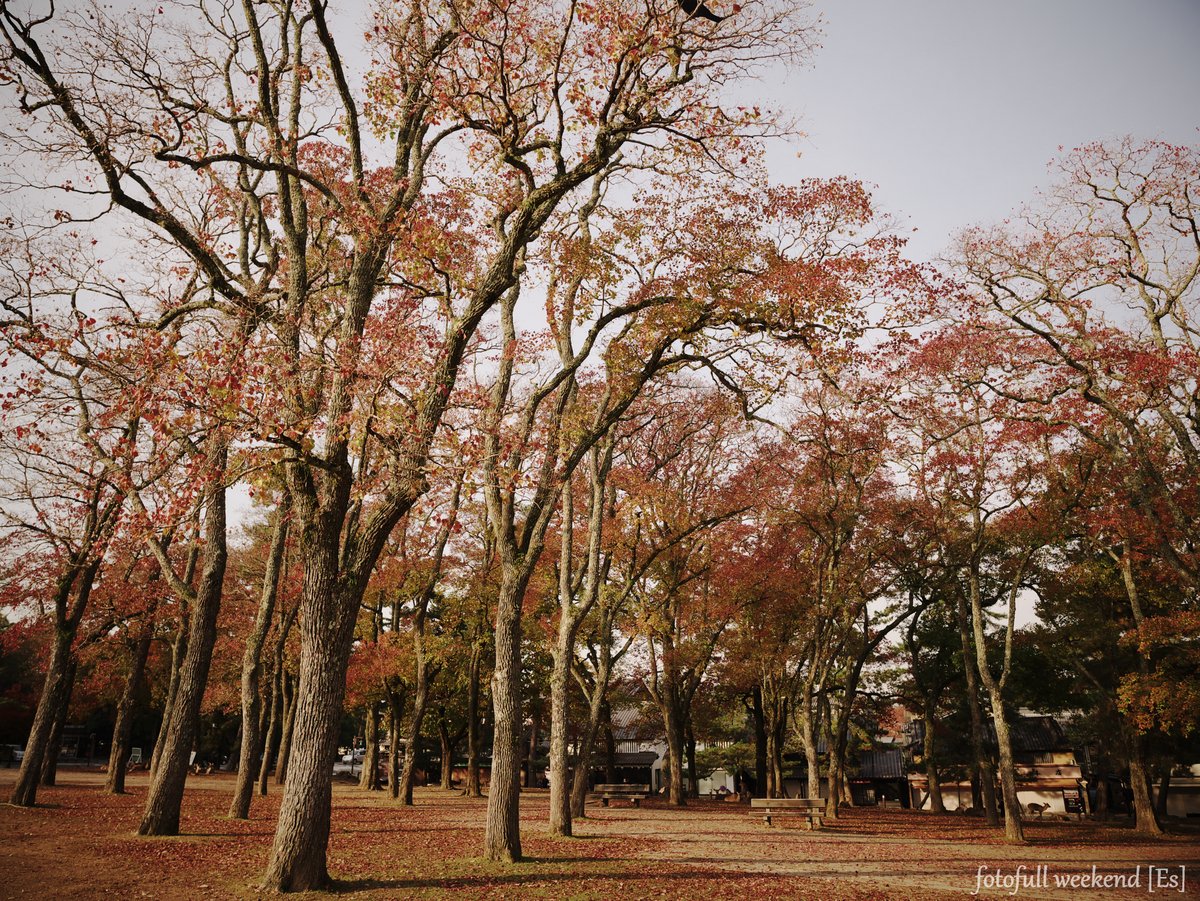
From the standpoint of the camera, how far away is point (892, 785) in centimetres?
5466

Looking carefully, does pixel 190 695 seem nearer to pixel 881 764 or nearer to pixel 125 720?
pixel 125 720

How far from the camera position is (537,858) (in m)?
11.3

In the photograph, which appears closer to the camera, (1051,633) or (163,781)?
(163,781)

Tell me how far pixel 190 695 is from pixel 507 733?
19.2 ft

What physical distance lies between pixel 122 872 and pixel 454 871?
4.26m

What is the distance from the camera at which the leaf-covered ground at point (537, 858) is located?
875cm

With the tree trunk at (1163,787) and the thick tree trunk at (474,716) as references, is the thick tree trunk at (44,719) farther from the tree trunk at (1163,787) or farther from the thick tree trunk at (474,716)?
the tree trunk at (1163,787)

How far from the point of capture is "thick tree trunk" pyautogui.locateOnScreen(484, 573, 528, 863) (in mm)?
10789

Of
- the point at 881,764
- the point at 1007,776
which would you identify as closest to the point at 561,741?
the point at 1007,776

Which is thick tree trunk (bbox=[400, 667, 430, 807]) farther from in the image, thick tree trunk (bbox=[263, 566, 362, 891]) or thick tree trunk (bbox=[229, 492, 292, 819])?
thick tree trunk (bbox=[263, 566, 362, 891])

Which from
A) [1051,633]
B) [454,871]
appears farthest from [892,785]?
[454,871]

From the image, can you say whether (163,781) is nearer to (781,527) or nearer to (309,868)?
(309,868)

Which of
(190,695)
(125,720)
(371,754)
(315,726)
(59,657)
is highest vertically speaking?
(59,657)

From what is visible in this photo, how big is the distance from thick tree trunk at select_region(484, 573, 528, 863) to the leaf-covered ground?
0.42 m
